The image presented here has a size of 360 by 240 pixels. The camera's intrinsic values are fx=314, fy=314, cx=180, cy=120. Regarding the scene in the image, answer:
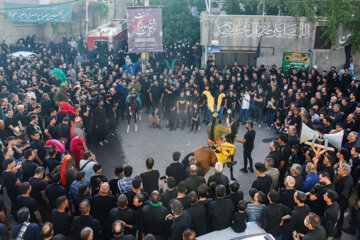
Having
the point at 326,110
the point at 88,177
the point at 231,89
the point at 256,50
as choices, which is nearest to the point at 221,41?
the point at 256,50

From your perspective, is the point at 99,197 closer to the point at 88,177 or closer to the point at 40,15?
the point at 88,177

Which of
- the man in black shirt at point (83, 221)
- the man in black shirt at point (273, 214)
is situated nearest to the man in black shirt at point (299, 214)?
the man in black shirt at point (273, 214)

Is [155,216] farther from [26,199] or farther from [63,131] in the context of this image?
[63,131]

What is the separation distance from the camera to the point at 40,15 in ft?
79.6

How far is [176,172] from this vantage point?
700 cm

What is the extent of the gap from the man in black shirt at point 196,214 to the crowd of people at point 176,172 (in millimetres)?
18

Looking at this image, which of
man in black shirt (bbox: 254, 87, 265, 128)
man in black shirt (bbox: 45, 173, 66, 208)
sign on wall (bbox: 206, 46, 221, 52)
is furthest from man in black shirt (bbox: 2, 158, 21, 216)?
sign on wall (bbox: 206, 46, 221, 52)

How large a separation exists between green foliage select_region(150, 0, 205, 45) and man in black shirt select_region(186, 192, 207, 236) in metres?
17.1

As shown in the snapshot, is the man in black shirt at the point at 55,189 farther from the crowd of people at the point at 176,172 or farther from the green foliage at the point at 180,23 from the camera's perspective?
the green foliage at the point at 180,23

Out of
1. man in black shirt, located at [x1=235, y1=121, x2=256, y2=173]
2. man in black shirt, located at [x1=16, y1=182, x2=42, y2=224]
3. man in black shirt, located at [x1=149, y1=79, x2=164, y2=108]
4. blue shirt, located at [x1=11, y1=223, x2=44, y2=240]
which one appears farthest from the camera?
man in black shirt, located at [x1=149, y1=79, x2=164, y2=108]

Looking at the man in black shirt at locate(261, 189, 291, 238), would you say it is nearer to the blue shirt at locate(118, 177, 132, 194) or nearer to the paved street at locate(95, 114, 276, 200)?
the blue shirt at locate(118, 177, 132, 194)

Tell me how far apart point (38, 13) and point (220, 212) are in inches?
951

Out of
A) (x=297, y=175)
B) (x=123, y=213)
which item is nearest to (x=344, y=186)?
(x=297, y=175)

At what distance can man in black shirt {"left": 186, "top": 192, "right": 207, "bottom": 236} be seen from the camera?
535cm
